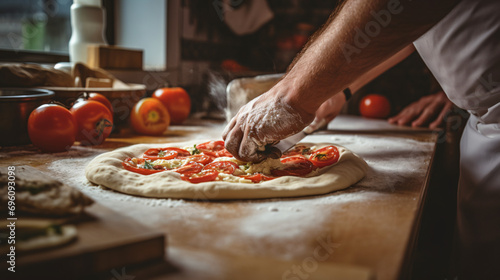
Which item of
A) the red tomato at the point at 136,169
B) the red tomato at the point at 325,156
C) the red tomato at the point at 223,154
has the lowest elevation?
the red tomato at the point at 136,169

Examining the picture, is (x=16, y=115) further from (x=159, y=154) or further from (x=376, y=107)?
(x=376, y=107)

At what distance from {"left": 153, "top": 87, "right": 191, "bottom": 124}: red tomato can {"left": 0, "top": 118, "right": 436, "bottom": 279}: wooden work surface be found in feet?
3.62

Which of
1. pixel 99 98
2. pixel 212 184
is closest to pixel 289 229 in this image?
pixel 212 184

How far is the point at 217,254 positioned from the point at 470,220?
1.16 m

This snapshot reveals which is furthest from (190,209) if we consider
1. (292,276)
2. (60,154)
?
(60,154)

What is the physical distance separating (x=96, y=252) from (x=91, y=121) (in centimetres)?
123

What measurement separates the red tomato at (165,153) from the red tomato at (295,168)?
40 centimetres

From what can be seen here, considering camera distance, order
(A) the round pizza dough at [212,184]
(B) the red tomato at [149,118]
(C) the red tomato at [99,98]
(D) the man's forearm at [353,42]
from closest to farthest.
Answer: (D) the man's forearm at [353,42], (A) the round pizza dough at [212,184], (C) the red tomato at [99,98], (B) the red tomato at [149,118]

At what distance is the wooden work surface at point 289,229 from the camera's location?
0.69 meters

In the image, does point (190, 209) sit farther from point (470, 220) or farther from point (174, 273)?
point (470, 220)

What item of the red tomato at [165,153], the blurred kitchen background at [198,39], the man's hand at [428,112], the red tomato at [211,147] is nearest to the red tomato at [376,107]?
the blurred kitchen background at [198,39]

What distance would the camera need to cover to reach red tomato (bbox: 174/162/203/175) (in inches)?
51.2

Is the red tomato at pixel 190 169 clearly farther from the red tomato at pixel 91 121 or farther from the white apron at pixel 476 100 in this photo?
the white apron at pixel 476 100

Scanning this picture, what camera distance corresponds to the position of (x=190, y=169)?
1316mm
